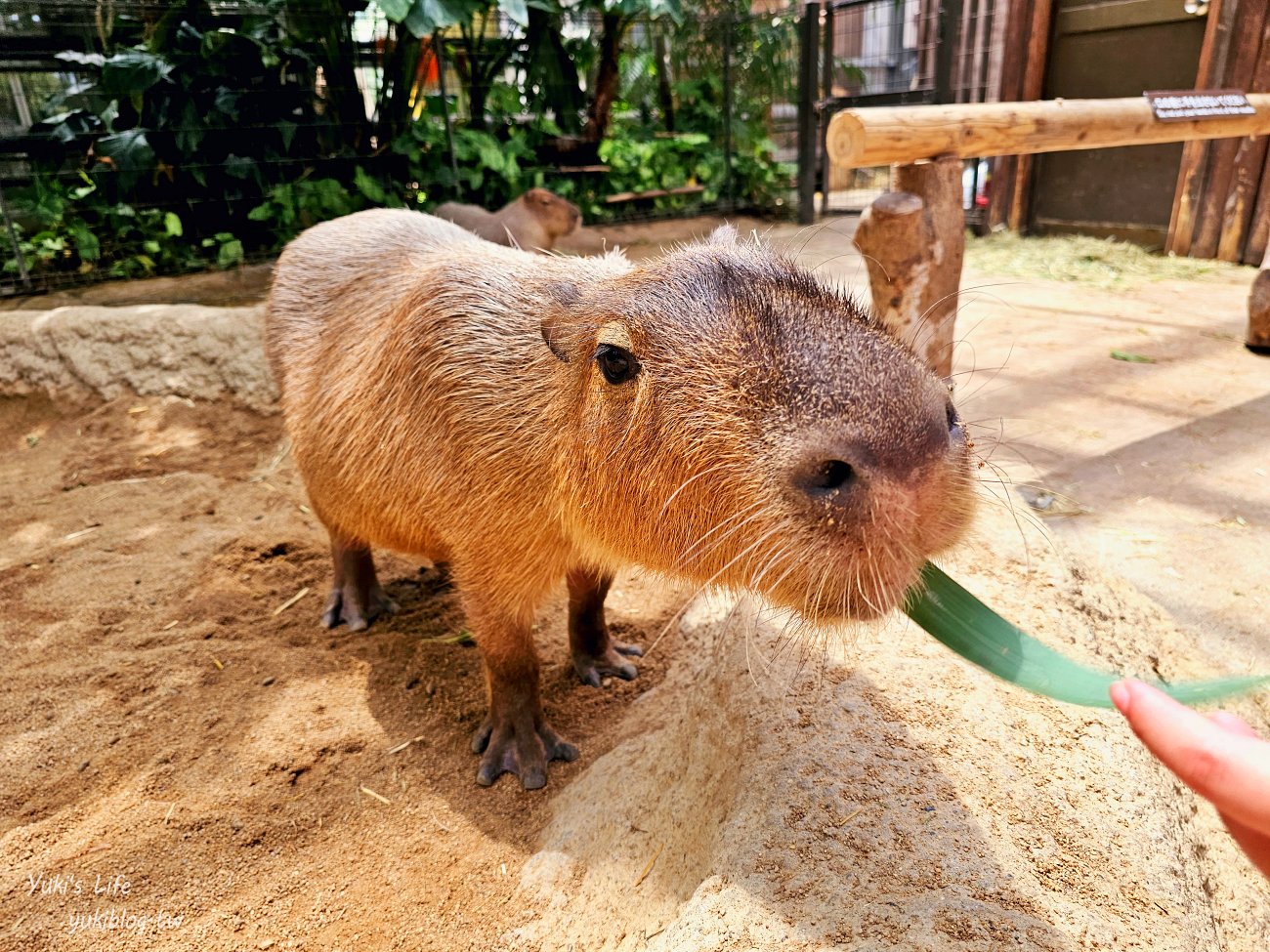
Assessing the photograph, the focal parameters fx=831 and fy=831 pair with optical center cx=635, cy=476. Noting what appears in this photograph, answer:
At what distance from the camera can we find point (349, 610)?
131 inches

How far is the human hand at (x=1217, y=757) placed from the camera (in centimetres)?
74

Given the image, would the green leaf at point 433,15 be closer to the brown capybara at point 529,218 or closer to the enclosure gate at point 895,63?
the brown capybara at point 529,218

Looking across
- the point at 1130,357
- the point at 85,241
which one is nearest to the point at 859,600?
the point at 1130,357

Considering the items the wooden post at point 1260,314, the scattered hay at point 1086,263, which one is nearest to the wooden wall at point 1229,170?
the scattered hay at point 1086,263

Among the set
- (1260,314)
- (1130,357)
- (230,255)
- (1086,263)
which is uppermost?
(230,255)

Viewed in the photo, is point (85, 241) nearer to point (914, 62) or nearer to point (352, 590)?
point (352, 590)

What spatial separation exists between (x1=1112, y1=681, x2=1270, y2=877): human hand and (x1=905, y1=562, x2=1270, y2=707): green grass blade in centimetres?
30

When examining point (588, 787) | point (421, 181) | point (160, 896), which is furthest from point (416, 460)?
point (421, 181)

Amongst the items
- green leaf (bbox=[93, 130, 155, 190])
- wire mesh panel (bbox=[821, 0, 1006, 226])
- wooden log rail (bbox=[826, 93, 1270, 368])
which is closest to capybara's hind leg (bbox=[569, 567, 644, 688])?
wooden log rail (bbox=[826, 93, 1270, 368])

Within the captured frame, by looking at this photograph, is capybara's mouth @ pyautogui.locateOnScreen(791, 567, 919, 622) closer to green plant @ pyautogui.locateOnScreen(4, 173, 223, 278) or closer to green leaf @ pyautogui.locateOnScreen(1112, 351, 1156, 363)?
green leaf @ pyautogui.locateOnScreen(1112, 351, 1156, 363)

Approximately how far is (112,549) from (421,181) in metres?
5.35

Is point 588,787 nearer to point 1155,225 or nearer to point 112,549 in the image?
point 112,549

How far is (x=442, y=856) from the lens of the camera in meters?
2.27

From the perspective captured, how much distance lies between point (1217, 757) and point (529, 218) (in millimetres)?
7531
